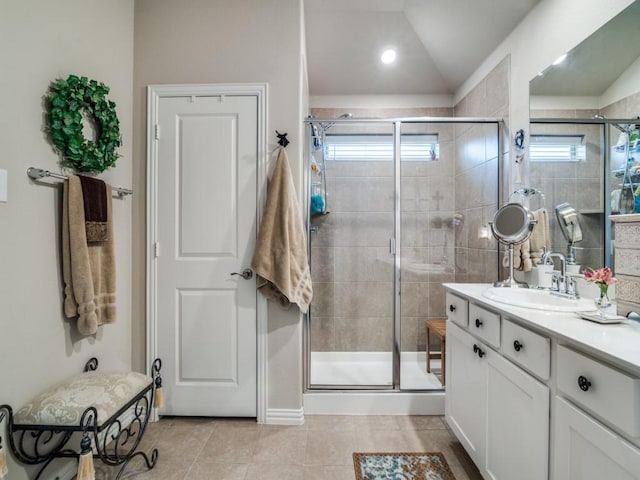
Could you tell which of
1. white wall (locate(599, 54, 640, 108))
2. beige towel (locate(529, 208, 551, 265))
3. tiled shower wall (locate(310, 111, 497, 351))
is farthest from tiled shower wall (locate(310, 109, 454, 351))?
white wall (locate(599, 54, 640, 108))

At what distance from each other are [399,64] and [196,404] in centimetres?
317

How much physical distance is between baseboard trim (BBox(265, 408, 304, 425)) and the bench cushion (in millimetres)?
874

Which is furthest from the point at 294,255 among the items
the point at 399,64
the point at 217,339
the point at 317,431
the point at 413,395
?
the point at 399,64

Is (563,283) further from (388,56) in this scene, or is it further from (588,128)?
(388,56)

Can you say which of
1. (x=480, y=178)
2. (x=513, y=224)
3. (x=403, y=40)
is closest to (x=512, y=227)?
(x=513, y=224)

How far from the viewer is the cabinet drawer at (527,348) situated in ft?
3.58

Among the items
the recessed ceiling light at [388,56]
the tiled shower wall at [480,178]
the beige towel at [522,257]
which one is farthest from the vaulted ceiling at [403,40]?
the beige towel at [522,257]

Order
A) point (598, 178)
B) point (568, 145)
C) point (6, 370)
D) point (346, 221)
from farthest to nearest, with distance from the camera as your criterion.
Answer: point (346, 221) → point (568, 145) → point (598, 178) → point (6, 370)

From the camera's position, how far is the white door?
2.09 metres

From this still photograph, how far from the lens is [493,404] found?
139cm

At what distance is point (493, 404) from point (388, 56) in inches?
108

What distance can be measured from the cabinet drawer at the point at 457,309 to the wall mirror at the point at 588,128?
0.60m

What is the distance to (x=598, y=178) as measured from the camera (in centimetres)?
149

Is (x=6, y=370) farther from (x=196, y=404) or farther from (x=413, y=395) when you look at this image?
(x=413, y=395)
